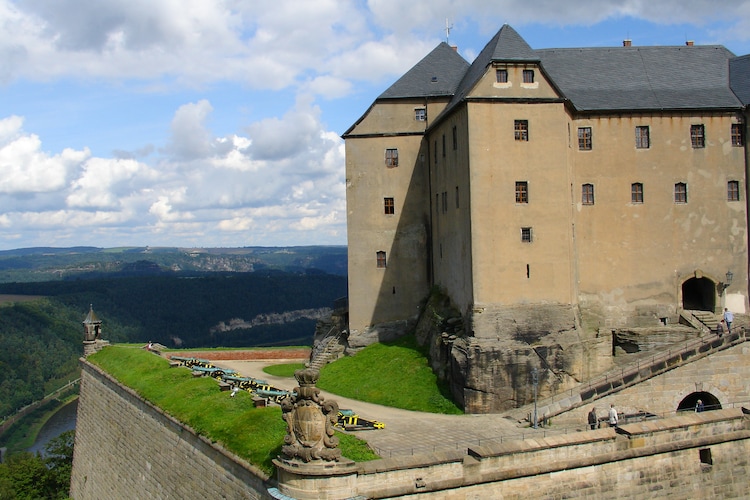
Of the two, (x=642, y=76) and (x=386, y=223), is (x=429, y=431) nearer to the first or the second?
(x=386, y=223)

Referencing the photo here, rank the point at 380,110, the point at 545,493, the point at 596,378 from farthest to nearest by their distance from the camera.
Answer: the point at 380,110, the point at 596,378, the point at 545,493

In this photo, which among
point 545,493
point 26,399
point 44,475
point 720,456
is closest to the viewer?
point 545,493

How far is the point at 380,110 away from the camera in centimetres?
4978

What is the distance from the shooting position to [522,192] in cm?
4025

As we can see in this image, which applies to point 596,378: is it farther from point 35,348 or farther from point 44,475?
point 35,348

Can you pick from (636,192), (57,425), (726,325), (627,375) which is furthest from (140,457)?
(57,425)

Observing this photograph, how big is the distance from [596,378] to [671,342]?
492 centimetres

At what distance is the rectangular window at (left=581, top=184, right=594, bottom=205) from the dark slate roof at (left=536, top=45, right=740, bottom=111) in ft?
14.6

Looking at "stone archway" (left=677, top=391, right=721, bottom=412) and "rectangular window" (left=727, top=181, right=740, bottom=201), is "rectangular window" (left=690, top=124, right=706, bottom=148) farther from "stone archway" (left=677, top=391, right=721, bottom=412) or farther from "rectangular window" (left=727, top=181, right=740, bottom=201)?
"stone archway" (left=677, top=391, right=721, bottom=412)

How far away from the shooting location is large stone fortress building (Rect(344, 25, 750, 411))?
130 ft

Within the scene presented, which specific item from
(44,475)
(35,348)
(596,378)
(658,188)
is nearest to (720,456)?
(596,378)

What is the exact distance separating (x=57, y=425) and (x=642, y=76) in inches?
3962

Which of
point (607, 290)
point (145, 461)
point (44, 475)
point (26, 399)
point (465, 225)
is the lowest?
point (26, 399)

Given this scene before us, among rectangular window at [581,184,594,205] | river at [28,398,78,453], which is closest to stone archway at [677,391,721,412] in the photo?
rectangular window at [581,184,594,205]
